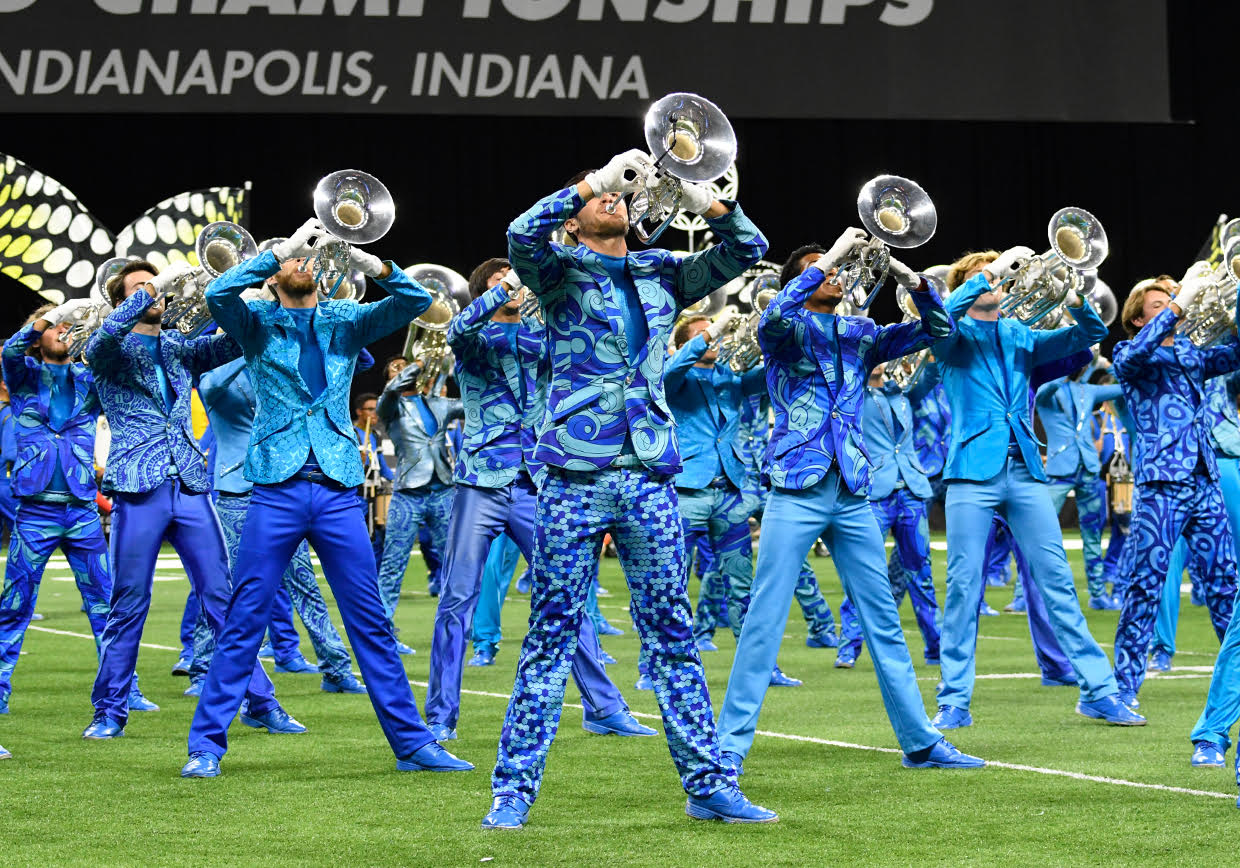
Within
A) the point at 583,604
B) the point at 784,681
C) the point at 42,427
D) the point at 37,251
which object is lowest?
the point at 784,681

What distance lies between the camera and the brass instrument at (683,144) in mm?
5168

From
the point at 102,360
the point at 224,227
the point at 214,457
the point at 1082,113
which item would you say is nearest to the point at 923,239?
the point at 224,227

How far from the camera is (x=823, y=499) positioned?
618 centimetres

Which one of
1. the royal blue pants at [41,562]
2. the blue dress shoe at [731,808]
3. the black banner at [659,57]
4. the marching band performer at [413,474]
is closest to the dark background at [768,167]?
the black banner at [659,57]

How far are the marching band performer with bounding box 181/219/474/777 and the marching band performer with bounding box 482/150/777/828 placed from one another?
3.58 feet

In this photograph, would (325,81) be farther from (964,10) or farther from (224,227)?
(224,227)

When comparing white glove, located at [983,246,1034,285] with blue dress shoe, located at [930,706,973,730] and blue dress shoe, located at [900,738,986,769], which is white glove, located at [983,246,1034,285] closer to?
blue dress shoe, located at [930,706,973,730]

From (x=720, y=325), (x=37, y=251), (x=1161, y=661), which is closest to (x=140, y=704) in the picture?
(x=720, y=325)

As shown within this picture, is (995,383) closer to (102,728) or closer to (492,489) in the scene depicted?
(492,489)

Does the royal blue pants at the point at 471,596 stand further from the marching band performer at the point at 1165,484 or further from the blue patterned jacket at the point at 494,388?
the marching band performer at the point at 1165,484

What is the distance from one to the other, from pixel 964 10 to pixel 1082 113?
4.66 feet

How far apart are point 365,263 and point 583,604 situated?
67.2 inches

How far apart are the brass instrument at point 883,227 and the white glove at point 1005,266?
0.77 m

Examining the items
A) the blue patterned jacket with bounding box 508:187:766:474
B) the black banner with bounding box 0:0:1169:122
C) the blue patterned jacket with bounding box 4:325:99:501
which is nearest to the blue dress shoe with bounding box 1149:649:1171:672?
the blue patterned jacket with bounding box 508:187:766:474
